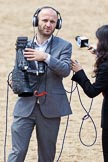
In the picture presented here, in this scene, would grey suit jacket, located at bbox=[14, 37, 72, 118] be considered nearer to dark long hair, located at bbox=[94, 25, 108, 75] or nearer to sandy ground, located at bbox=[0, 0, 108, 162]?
dark long hair, located at bbox=[94, 25, 108, 75]

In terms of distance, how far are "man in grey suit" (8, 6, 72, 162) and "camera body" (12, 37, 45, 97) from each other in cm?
6

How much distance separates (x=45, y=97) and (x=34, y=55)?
45cm

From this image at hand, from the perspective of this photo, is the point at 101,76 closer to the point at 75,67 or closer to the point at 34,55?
the point at 75,67

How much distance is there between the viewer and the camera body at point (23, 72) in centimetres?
558

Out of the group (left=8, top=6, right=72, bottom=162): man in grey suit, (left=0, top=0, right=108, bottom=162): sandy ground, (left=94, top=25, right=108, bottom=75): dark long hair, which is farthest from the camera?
(left=0, top=0, right=108, bottom=162): sandy ground

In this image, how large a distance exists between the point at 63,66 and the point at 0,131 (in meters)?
3.31

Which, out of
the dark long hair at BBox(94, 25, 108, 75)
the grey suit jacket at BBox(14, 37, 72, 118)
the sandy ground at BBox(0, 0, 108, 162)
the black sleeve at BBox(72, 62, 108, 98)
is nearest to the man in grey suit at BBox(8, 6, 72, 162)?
the grey suit jacket at BBox(14, 37, 72, 118)

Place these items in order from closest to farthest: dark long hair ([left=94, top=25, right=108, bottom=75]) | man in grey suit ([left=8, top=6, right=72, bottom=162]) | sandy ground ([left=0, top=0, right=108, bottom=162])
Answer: dark long hair ([left=94, top=25, right=108, bottom=75]) → man in grey suit ([left=8, top=6, right=72, bottom=162]) → sandy ground ([left=0, top=0, right=108, bottom=162])

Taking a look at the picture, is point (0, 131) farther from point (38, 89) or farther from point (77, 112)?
point (38, 89)

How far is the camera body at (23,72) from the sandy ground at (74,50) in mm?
1998

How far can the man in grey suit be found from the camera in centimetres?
568

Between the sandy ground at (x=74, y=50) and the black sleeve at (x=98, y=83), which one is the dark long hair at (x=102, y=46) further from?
the sandy ground at (x=74, y=50)

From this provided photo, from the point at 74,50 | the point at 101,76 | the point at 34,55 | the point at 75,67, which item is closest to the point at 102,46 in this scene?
the point at 101,76

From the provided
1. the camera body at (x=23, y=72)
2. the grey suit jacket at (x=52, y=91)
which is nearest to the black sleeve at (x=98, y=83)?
the grey suit jacket at (x=52, y=91)
